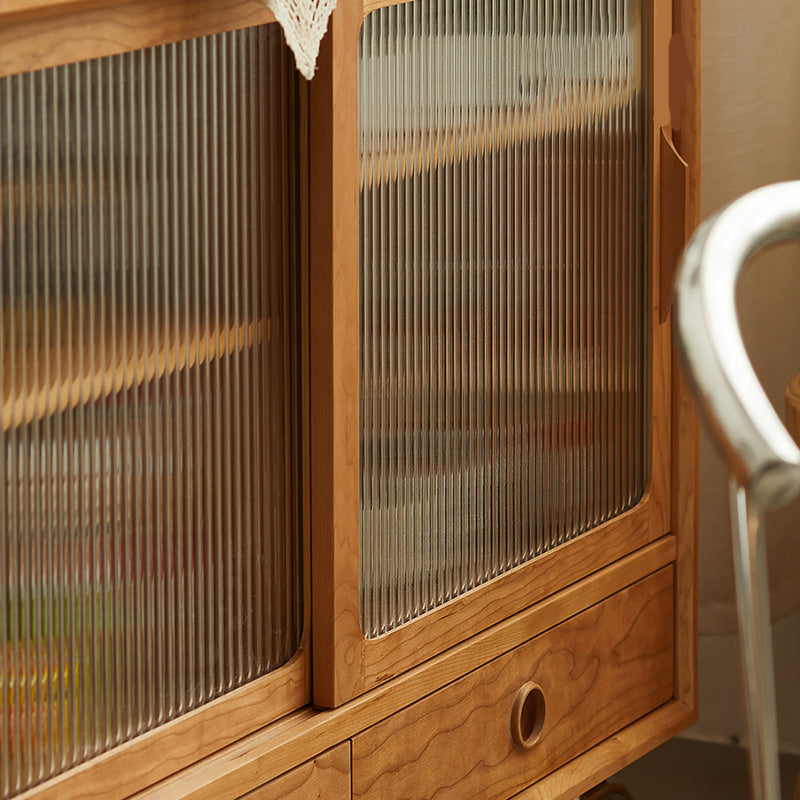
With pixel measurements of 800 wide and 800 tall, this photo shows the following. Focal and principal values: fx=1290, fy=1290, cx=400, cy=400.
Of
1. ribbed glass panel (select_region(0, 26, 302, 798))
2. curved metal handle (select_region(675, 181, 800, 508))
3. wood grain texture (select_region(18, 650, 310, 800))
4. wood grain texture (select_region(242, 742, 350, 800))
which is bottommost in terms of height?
wood grain texture (select_region(242, 742, 350, 800))

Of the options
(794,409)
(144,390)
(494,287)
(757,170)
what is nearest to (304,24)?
(144,390)

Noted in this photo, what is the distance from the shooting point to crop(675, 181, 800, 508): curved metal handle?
1.09 feet

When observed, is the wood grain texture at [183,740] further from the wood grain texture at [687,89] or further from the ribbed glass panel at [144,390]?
the wood grain texture at [687,89]

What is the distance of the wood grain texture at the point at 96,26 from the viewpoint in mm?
667

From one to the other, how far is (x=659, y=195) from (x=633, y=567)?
374 millimetres

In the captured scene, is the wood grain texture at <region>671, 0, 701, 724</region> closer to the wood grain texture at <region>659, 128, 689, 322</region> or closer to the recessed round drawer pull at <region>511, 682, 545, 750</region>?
the wood grain texture at <region>659, 128, 689, 322</region>

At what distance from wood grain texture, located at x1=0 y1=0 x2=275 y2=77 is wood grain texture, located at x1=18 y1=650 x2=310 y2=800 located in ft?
1.32

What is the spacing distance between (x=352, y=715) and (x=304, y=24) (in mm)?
485

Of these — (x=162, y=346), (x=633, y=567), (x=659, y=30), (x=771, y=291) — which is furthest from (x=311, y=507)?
(x=771, y=291)

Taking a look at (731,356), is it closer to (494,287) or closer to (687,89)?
(494,287)

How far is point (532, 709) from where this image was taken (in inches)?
46.9

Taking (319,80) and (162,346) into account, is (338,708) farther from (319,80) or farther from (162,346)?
(319,80)

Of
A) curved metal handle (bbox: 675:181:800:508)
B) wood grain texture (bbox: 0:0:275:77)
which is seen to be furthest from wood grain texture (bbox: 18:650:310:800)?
curved metal handle (bbox: 675:181:800:508)

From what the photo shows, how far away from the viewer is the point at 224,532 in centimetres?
86
